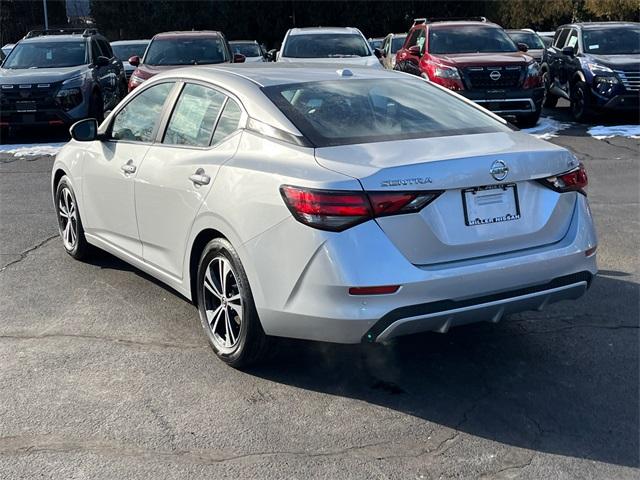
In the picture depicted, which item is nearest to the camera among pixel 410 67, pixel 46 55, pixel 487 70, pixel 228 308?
pixel 228 308

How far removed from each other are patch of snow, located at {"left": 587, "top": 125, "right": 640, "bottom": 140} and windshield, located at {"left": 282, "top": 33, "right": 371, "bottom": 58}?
4.44 metres

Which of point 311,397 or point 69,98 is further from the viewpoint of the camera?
point 69,98

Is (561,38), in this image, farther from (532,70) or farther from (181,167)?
(181,167)

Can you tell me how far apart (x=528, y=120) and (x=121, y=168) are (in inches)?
413

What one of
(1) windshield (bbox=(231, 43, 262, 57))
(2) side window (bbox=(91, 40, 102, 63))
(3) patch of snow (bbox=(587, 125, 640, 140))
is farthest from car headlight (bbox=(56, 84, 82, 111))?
(3) patch of snow (bbox=(587, 125, 640, 140))

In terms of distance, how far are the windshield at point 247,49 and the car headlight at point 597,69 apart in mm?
9092

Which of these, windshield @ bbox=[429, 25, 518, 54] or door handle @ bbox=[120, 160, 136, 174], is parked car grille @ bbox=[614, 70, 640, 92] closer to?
windshield @ bbox=[429, 25, 518, 54]

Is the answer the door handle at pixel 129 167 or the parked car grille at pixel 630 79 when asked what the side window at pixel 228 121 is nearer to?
the door handle at pixel 129 167

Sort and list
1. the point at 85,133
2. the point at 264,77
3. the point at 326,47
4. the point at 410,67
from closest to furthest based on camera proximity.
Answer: the point at 264,77 < the point at 85,133 < the point at 326,47 < the point at 410,67

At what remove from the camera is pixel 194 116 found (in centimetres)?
475

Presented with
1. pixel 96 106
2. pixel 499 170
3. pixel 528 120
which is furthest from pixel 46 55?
pixel 499 170

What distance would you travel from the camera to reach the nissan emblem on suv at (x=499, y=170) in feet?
12.3

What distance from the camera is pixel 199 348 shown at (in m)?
4.60

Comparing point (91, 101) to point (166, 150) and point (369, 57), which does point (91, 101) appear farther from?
point (166, 150)
